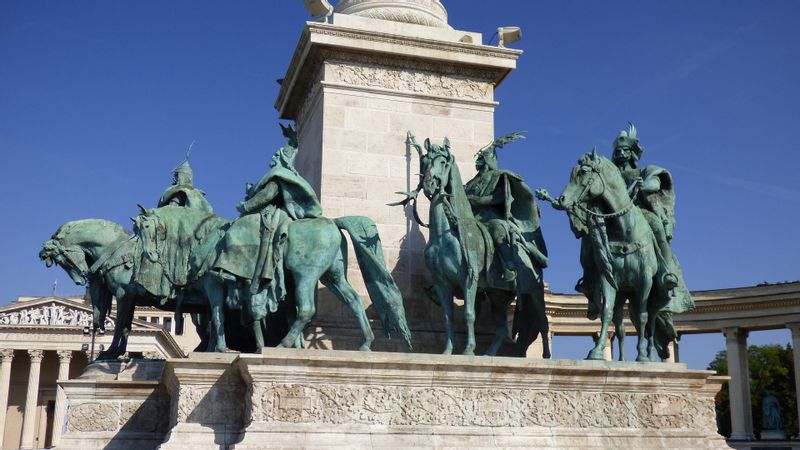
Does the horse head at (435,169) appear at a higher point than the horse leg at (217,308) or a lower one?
higher

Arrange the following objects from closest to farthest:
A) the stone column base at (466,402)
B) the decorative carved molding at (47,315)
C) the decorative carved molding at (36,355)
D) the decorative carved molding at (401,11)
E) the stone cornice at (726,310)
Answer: the stone column base at (466,402) → the decorative carved molding at (401,11) → the stone cornice at (726,310) → the decorative carved molding at (36,355) → the decorative carved molding at (47,315)

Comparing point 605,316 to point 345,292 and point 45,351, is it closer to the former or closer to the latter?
point 345,292

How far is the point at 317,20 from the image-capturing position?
18266mm

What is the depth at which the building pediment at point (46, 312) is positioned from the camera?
255 feet

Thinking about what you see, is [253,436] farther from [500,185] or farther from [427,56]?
[427,56]

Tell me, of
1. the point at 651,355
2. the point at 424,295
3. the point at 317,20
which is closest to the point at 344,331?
the point at 424,295

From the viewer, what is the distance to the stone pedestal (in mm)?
14867

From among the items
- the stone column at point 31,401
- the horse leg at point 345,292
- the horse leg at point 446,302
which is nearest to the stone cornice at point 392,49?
the horse leg at point 345,292

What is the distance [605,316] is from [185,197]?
26.3 ft

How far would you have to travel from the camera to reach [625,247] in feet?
48.4

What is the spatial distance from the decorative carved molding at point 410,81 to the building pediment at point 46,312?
217 feet

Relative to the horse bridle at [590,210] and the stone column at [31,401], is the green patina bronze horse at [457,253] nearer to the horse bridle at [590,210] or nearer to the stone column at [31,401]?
the horse bridle at [590,210]

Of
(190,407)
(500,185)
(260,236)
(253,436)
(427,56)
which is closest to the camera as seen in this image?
(253,436)

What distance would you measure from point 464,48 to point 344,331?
20.1ft
